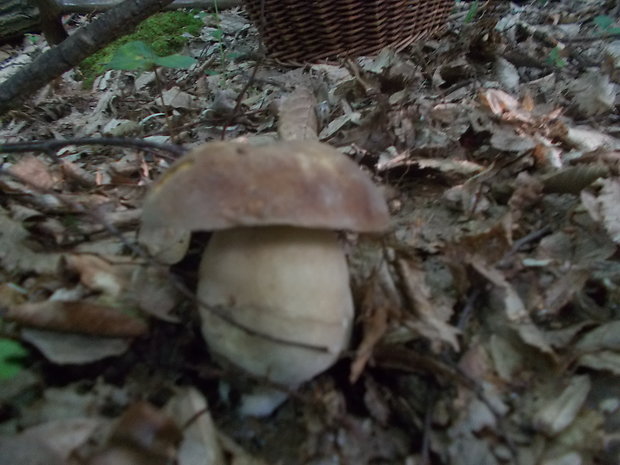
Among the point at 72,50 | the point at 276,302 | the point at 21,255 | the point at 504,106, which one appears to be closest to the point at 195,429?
the point at 276,302

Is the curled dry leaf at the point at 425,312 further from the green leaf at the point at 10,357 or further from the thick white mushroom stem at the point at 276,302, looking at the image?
the green leaf at the point at 10,357

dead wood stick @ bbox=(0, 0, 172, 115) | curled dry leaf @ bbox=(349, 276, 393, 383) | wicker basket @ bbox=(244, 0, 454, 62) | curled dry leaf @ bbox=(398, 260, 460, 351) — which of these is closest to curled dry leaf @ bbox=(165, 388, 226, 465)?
curled dry leaf @ bbox=(349, 276, 393, 383)

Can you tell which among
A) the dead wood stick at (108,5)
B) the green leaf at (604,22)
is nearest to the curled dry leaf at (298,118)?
the green leaf at (604,22)

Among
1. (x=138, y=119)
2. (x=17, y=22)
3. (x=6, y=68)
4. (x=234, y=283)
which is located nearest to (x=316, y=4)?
(x=138, y=119)

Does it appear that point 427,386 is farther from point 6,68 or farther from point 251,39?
point 6,68

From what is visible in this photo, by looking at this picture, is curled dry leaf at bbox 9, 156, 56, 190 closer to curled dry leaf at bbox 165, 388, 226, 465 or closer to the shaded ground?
the shaded ground

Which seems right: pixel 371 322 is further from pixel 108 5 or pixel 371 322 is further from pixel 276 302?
pixel 108 5
